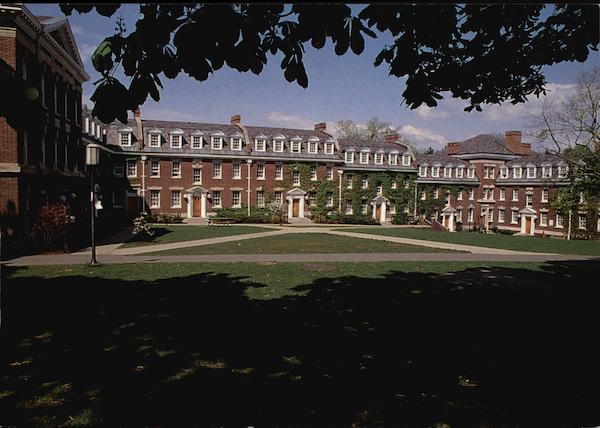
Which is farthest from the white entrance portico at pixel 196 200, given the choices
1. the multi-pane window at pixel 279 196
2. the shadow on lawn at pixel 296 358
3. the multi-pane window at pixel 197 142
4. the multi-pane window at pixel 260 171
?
the shadow on lawn at pixel 296 358

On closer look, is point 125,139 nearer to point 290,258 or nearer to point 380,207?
point 380,207

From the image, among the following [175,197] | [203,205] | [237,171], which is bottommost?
[203,205]

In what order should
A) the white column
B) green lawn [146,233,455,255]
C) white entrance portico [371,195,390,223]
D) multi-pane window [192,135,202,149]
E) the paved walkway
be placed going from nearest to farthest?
the paved walkway
green lawn [146,233,455,255]
the white column
multi-pane window [192,135,202,149]
white entrance portico [371,195,390,223]

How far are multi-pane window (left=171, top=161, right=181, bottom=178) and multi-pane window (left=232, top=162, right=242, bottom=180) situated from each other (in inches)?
217

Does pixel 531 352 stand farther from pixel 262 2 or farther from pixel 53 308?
pixel 53 308

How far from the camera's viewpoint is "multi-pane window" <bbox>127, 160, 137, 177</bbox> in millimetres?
40812

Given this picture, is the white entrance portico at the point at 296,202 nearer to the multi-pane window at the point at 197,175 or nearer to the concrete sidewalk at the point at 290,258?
the multi-pane window at the point at 197,175

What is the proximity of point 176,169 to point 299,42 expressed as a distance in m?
40.3

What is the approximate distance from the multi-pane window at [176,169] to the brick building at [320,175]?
101 mm

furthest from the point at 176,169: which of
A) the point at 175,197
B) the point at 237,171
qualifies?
the point at 237,171

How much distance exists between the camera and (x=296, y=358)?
589 cm

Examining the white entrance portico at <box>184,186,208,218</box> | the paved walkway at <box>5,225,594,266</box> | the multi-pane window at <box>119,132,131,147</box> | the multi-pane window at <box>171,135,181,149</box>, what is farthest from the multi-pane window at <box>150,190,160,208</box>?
the paved walkway at <box>5,225,594,266</box>

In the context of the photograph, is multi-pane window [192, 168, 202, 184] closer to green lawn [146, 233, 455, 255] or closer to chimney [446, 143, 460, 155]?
green lawn [146, 233, 455, 255]

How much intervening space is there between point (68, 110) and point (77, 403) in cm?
2789
